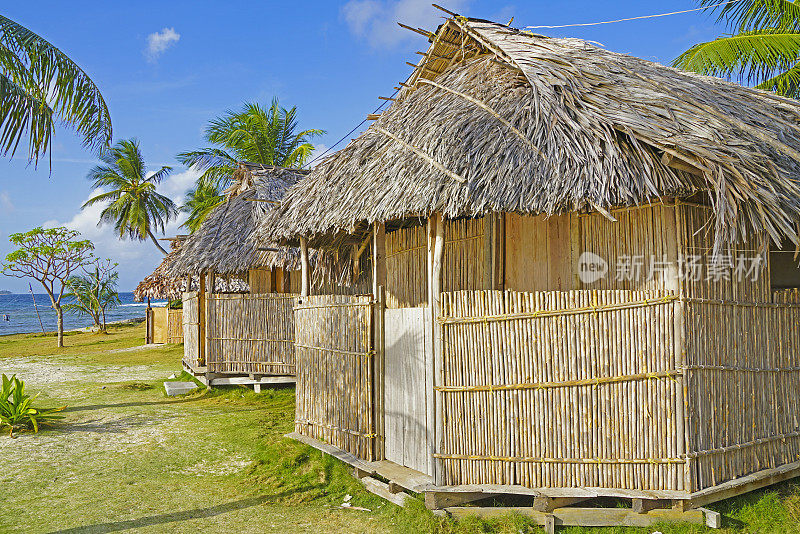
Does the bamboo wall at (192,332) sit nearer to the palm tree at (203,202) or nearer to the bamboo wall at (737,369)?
the palm tree at (203,202)

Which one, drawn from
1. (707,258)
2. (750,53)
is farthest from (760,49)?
(707,258)

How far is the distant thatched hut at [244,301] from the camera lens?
37.9 feet

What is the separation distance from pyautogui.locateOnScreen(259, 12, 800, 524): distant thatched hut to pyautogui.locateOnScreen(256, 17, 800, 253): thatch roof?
1.0 inches

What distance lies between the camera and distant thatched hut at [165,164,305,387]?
37.9 ft

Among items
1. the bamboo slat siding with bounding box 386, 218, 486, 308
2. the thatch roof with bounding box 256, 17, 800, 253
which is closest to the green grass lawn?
the bamboo slat siding with bounding box 386, 218, 486, 308

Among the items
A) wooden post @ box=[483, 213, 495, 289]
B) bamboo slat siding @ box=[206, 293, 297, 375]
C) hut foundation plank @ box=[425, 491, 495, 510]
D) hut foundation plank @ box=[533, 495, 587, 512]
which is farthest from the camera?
bamboo slat siding @ box=[206, 293, 297, 375]

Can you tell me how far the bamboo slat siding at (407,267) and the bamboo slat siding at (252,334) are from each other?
14.2ft

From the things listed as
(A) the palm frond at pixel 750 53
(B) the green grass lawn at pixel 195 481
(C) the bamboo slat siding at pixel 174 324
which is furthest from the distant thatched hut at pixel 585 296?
(C) the bamboo slat siding at pixel 174 324

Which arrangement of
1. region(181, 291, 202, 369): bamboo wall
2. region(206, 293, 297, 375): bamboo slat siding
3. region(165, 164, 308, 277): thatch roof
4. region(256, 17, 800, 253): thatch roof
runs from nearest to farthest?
region(256, 17, 800, 253): thatch roof
region(206, 293, 297, 375): bamboo slat siding
region(165, 164, 308, 277): thatch roof
region(181, 291, 202, 369): bamboo wall

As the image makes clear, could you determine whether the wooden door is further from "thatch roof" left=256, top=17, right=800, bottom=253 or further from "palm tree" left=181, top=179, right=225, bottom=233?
"palm tree" left=181, top=179, right=225, bottom=233

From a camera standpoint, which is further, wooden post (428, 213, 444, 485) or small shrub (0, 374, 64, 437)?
small shrub (0, 374, 64, 437)

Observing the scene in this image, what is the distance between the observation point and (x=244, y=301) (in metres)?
11.7

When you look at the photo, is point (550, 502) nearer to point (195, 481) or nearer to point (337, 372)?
point (337, 372)

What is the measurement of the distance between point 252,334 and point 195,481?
5148 millimetres
